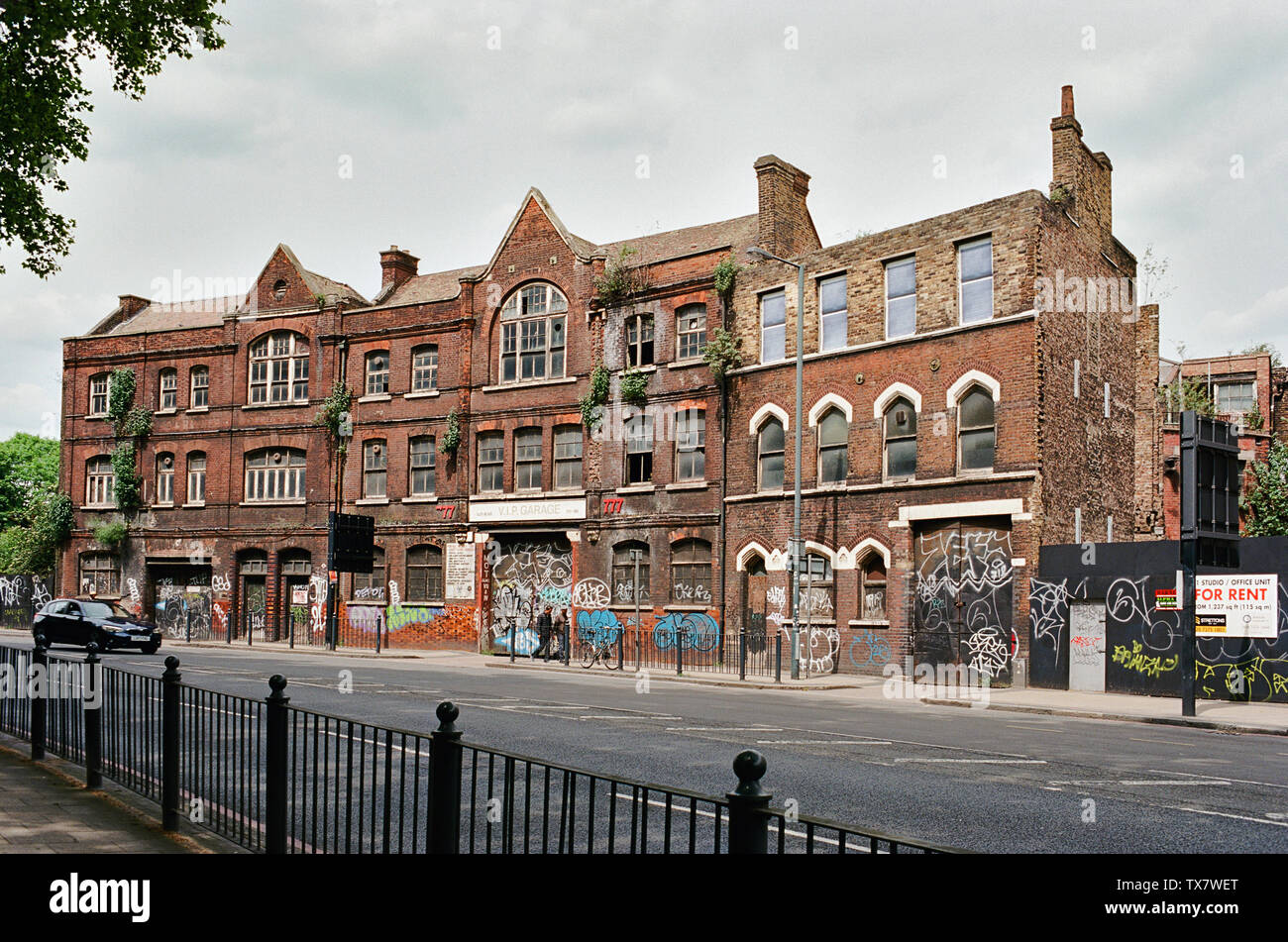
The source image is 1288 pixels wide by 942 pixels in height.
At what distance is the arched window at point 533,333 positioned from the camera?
3528 centimetres

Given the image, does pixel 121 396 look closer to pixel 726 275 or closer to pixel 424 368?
pixel 424 368

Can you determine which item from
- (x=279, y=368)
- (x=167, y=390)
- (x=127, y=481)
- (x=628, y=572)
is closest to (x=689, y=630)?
(x=628, y=572)

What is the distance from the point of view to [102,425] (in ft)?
146

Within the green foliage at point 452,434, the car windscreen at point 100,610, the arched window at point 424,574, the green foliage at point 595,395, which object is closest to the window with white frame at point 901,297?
the green foliage at point 595,395

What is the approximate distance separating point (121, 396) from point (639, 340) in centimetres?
2358

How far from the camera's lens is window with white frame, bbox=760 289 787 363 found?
2978 cm

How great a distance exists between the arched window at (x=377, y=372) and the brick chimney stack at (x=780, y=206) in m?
15.3

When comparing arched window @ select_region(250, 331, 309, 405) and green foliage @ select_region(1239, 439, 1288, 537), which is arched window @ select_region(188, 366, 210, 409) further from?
green foliage @ select_region(1239, 439, 1288, 537)

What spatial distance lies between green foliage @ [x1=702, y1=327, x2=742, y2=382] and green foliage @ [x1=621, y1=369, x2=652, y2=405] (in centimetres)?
270

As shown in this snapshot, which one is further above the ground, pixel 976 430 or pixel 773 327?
pixel 773 327

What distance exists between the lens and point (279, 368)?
135 ft
